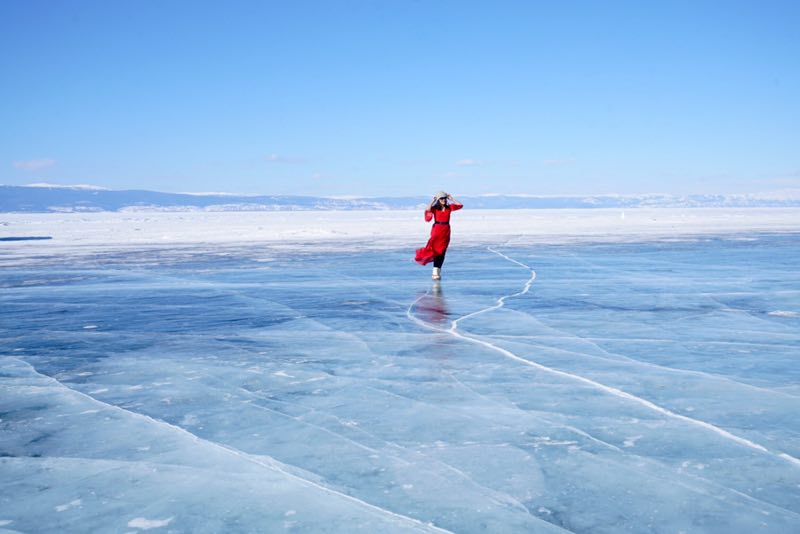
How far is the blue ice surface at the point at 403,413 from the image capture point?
3484mm

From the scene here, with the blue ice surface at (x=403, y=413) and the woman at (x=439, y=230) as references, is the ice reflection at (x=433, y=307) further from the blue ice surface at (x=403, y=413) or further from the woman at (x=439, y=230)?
the woman at (x=439, y=230)

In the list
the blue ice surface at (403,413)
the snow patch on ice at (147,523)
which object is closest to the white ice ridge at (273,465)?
the blue ice surface at (403,413)

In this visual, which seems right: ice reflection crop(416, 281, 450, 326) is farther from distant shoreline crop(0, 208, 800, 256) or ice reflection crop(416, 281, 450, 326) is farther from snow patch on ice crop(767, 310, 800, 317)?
Answer: distant shoreline crop(0, 208, 800, 256)

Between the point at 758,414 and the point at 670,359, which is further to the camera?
the point at 670,359

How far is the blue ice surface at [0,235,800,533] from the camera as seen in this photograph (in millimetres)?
3484

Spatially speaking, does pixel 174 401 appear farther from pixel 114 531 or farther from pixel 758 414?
pixel 758 414

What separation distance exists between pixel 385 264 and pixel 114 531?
537 inches

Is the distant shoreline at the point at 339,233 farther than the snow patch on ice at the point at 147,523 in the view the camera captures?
Yes

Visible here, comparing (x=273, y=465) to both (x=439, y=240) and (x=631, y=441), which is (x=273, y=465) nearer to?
(x=631, y=441)

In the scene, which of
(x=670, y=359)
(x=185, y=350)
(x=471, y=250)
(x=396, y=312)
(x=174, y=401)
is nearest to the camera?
(x=174, y=401)

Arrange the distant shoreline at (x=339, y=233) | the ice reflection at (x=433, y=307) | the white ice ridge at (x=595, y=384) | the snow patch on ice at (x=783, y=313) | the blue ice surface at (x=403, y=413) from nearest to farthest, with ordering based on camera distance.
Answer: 1. the blue ice surface at (x=403, y=413)
2. the white ice ridge at (x=595, y=384)
3. the snow patch on ice at (x=783, y=313)
4. the ice reflection at (x=433, y=307)
5. the distant shoreline at (x=339, y=233)

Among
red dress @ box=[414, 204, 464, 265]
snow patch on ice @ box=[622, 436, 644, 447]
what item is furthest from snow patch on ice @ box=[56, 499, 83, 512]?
red dress @ box=[414, 204, 464, 265]

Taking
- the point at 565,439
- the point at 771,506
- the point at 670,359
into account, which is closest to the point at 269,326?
the point at 670,359

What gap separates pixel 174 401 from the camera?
5355mm
